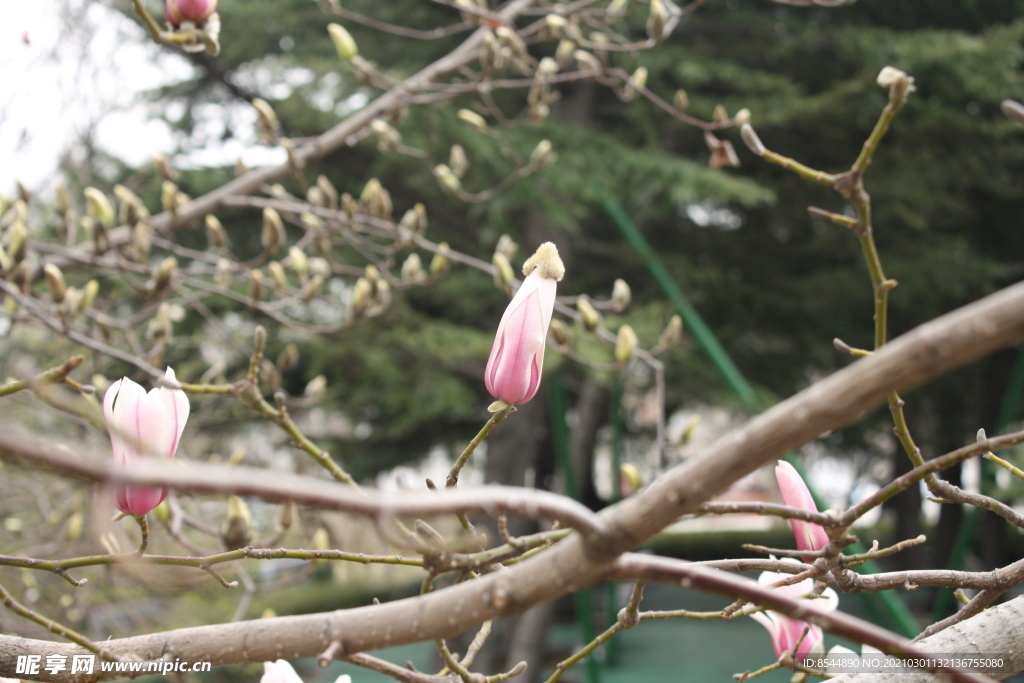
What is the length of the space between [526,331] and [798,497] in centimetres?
23

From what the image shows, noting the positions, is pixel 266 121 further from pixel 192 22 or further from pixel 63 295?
pixel 192 22

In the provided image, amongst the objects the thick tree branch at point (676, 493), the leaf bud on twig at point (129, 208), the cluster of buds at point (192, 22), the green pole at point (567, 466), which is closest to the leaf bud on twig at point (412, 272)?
the leaf bud on twig at point (129, 208)

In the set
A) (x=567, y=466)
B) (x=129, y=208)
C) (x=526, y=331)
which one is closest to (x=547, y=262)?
(x=526, y=331)

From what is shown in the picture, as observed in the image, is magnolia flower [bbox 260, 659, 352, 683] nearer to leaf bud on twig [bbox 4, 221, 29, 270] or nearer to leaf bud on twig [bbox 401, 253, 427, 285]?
leaf bud on twig [bbox 4, 221, 29, 270]

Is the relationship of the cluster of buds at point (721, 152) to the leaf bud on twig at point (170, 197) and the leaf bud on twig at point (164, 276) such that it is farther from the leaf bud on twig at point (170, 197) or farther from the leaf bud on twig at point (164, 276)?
the leaf bud on twig at point (170, 197)

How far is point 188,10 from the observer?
2.81 feet

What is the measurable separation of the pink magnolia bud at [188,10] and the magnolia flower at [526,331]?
55 centimetres

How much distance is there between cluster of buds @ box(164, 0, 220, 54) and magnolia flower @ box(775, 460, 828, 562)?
72 centimetres

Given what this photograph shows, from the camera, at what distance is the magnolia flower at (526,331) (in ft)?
1.72

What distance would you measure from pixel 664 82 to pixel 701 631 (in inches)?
156

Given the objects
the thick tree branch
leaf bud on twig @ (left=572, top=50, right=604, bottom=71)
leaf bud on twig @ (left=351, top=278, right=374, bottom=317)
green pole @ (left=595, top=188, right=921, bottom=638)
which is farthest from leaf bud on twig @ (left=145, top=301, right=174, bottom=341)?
green pole @ (left=595, top=188, right=921, bottom=638)

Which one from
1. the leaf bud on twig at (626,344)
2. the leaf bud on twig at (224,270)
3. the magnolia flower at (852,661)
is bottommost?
the leaf bud on twig at (224,270)

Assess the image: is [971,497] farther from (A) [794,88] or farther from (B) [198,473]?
(A) [794,88]

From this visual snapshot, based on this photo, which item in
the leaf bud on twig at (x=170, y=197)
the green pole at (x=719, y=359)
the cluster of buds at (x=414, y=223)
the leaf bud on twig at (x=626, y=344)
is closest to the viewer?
the leaf bud on twig at (x=626, y=344)
